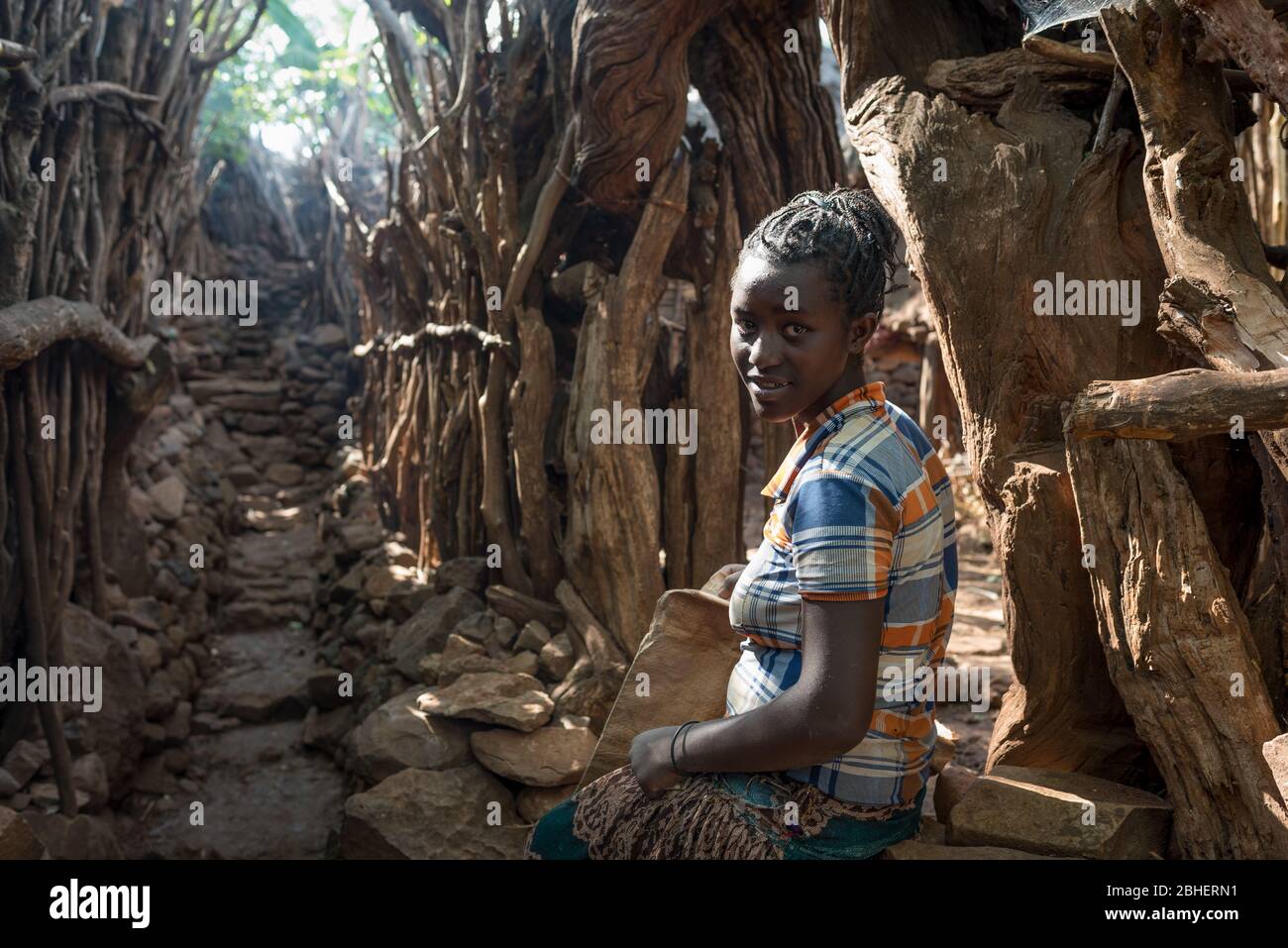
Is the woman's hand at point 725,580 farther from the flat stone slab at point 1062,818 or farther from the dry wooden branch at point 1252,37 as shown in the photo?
the dry wooden branch at point 1252,37

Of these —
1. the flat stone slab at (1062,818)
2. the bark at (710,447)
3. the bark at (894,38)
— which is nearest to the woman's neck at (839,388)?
the flat stone slab at (1062,818)

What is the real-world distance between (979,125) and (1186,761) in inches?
54.6

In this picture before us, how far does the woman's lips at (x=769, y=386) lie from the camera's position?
1573 millimetres

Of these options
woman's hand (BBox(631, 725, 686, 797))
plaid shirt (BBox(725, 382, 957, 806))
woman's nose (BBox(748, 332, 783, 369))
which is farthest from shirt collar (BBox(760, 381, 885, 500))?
woman's hand (BBox(631, 725, 686, 797))

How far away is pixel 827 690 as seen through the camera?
1.37 meters

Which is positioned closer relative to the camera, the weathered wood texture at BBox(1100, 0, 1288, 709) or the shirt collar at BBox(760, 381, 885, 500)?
the shirt collar at BBox(760, 381, 885, 500)

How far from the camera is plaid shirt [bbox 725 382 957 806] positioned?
1.38 m

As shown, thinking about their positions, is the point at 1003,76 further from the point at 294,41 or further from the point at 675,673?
the point at 294,41

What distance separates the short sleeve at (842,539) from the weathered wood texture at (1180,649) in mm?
732

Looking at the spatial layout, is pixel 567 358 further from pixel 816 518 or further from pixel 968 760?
pixel 816 518

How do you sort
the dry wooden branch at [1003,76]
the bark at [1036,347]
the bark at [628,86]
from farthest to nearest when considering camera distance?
the bark at [628,86]
the dry wooden branch at [1003,76]
the bark at [1036,347]

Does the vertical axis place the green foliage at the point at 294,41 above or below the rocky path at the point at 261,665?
above

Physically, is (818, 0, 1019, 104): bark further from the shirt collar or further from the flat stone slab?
the flat stone slab

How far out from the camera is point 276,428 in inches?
420
